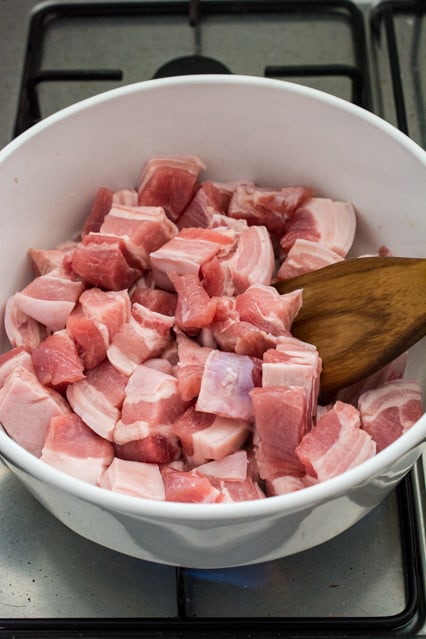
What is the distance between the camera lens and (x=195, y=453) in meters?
1.32

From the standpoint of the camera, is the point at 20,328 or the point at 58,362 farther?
the point at 20,328

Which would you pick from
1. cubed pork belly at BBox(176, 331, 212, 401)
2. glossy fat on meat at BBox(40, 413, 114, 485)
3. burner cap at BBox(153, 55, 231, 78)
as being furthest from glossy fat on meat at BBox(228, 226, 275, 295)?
burner cap at BBox(153, 55, 231, 78)

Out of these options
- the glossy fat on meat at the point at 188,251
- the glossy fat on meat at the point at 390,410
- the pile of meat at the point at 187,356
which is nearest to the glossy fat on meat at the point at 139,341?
the pile of meat at the point at 187,356

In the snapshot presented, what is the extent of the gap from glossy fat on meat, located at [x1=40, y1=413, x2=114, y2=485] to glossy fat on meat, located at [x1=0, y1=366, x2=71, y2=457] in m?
0.02

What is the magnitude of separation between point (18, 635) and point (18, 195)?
0.78 meters

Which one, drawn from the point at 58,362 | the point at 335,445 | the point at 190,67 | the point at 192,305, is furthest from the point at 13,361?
the point at 190,67

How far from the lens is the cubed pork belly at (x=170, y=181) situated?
1.65 m

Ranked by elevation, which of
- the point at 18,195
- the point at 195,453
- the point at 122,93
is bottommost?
the point at 195,453

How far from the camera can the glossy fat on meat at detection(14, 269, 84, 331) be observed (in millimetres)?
1482

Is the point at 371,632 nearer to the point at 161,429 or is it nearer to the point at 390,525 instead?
the point at 390,525

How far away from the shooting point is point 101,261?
4.95 ft

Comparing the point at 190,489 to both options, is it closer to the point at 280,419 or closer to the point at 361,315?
the point at 280,419

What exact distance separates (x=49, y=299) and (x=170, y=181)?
0.36m

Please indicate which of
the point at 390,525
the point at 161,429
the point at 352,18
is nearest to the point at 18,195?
the point at 161,429
